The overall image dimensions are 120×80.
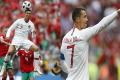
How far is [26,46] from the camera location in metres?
12.5

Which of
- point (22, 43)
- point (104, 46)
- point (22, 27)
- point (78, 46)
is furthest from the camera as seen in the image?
point (22, 27)

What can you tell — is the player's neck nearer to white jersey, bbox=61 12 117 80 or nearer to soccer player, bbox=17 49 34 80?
white jersey, bbox=61 12 117 80

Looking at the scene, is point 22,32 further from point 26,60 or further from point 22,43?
point 26,60

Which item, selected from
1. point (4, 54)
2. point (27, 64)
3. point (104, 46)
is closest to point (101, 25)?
point (104, 46)

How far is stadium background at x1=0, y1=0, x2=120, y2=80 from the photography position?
9284mm

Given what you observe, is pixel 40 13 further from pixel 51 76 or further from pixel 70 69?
pixel 70 69

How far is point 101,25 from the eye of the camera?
735cm

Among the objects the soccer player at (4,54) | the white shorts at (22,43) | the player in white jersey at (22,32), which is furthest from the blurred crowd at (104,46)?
the soccer player at (4,54)

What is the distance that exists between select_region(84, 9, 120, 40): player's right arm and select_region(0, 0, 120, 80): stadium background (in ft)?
5.77

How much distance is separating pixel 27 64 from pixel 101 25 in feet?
17.7

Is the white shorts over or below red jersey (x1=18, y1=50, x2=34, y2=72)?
over

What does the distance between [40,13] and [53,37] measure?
4.03 ft

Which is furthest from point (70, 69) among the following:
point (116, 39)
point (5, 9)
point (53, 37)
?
point (5, 9)

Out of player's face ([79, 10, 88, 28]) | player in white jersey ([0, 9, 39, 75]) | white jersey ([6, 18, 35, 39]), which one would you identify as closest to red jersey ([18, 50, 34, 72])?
player in white jersey ([0, 9, 39, 75])
